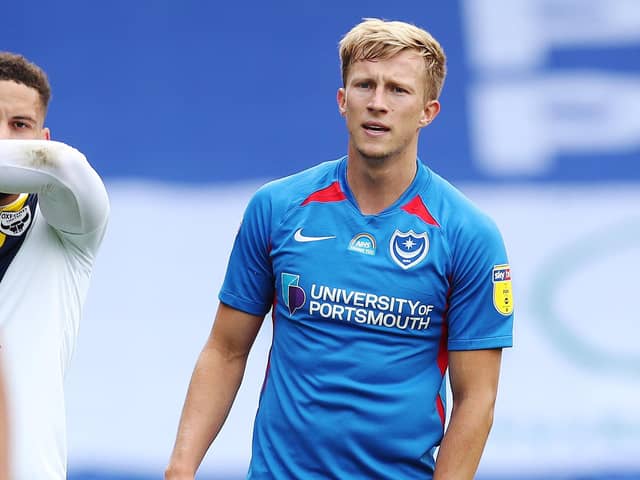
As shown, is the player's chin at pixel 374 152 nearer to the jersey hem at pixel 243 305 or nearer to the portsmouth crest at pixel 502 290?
the portsmouth crest at pixel 502 290

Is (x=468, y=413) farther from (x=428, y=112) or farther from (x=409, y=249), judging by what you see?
(x=428, y=112)

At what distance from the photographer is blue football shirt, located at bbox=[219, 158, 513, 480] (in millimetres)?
2900

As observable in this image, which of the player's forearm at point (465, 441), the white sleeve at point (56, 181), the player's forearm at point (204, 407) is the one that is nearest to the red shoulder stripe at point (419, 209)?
the player's forearm at point (465, 441)

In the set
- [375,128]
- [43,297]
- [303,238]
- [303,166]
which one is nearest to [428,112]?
[375,128]

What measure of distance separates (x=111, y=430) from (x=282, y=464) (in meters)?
3.07

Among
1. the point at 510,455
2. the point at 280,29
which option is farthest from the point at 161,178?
the point at 510,455

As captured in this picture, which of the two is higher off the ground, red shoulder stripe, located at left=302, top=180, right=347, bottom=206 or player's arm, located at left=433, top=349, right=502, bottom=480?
red shoulder stripe, located at left=302, top=180, right=347, bottom=206

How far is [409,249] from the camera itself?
115 inches

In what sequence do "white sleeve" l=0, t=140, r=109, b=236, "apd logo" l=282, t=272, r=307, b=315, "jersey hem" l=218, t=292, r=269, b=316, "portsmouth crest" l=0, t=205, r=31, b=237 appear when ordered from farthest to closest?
"jersey hem" l=218, t=292, r=269, b=316
"apd logo" l=282, t=272, r=307, b=315
"portsmouth crest" l=0, t=205, r=31, b=237
"white sleeve" l=0, t=140, r=109, b=236

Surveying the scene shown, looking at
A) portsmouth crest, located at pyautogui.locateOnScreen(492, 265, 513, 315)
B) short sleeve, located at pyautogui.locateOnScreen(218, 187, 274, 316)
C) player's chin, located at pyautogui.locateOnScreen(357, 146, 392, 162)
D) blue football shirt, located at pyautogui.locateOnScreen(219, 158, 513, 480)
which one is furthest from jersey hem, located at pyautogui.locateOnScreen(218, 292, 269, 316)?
portsmouth crest, located at pyautogui.locateOnScreen(492, 265, 513, 315)

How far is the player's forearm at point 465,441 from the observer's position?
9.50 ft

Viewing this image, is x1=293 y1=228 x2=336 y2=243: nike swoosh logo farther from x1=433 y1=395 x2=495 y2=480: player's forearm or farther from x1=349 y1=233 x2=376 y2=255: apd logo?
x1=433 y1=395 x2=495 y2=480: player's forearm

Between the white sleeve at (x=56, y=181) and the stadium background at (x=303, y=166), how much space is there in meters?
3.09

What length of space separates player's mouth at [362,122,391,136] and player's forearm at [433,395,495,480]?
0.66 m
